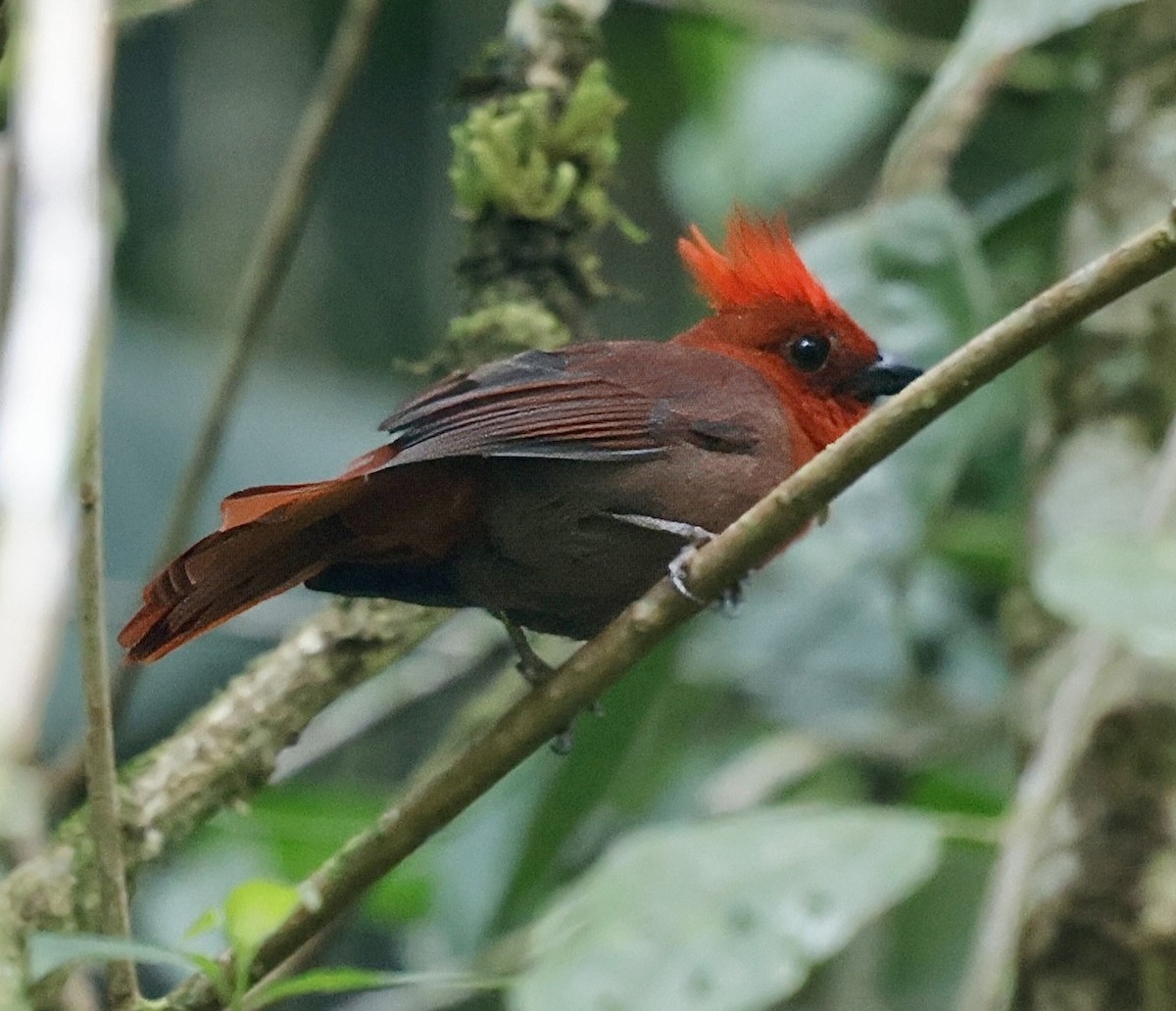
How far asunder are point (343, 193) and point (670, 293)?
3.62 ft

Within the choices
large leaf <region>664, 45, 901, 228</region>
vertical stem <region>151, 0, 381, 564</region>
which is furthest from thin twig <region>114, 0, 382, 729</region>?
large leaf <region>664, 45, 901, 228</region>

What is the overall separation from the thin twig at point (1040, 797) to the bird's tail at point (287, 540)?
1.02 meters

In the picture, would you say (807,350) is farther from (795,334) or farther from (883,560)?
(883,560)

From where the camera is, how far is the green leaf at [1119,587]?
242 centimetres

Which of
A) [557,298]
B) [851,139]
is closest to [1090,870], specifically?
[557,298]

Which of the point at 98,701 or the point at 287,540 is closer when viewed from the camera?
the point at 98,701

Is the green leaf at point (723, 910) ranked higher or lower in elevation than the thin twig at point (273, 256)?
lower

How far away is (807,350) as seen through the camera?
9.30ft

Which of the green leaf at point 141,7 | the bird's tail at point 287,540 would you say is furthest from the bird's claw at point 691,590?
the green leaf at point 141,7

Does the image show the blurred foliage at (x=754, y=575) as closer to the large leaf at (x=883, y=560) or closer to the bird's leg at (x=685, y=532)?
the large leaf at (x=883, y=560)

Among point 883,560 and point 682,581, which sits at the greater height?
point 883,560

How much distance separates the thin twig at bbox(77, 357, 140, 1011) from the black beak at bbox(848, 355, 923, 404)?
1.48 metres

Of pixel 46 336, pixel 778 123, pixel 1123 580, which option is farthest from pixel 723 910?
pixel 778 123

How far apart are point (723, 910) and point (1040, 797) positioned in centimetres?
59
